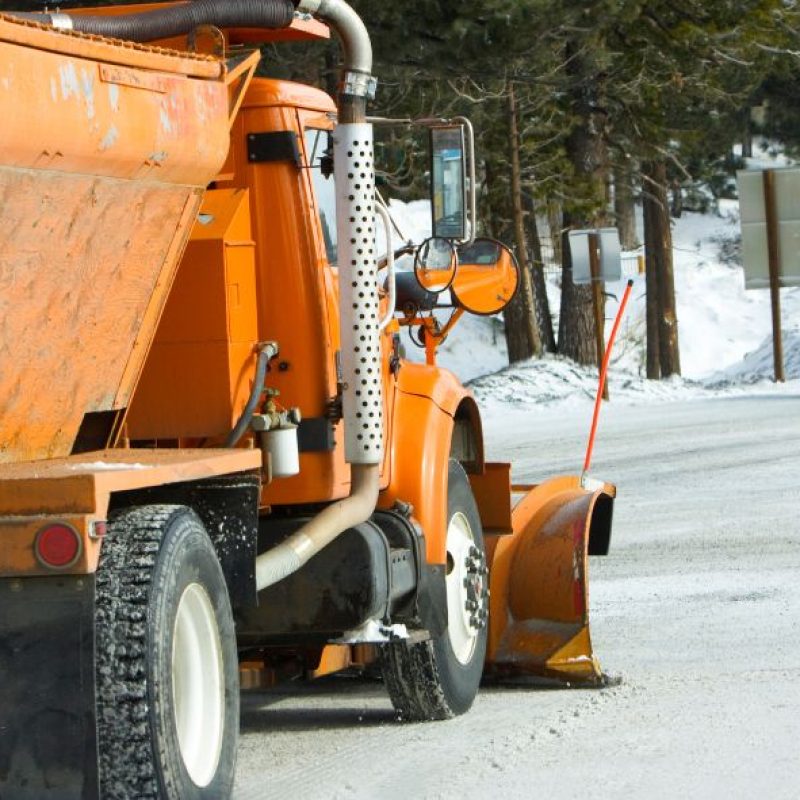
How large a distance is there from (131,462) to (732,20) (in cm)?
2198

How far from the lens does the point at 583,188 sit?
28.3 m

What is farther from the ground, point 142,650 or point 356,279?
point 356,279

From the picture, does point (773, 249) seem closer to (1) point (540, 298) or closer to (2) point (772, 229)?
(2) point (772, 229)

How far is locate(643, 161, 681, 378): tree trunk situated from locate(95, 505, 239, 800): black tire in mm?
29345

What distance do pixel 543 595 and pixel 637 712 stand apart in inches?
36.0

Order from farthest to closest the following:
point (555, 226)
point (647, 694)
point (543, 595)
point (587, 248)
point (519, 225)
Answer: point (555, 226) → point (519, 225) → point (587, 248) → point (543, 595) → point (647, 694)

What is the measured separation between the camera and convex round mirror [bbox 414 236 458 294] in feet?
23.0

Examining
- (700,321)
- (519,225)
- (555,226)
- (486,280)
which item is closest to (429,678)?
(486,280)

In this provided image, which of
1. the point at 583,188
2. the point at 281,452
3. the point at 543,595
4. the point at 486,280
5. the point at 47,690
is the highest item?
the point at 583,188

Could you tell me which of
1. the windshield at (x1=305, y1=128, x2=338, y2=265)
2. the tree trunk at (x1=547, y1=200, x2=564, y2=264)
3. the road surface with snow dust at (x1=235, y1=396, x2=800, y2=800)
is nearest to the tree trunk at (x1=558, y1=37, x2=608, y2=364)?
the tree trunk at (x1=547, y1=200, x2=564, y2=264)

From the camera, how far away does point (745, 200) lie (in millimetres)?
24250

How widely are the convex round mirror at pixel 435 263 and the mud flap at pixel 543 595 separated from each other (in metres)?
1.29

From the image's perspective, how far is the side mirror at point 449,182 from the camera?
668cm

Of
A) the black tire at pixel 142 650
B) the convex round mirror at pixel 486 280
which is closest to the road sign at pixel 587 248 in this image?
the convex round mirror at pixel 486 280
